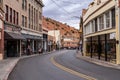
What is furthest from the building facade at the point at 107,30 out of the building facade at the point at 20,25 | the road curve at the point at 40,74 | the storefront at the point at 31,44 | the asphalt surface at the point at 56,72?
the storefront at the point at 31,44

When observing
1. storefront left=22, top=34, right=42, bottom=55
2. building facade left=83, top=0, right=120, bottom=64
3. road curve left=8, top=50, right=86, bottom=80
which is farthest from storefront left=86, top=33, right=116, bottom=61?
storefront left=22, top=34, right=42, bottom=55

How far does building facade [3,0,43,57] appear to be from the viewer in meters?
43.0

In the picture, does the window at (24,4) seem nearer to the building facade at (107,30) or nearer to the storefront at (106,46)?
the building facade at (107,30)

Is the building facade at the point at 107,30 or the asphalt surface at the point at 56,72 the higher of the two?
the building facade at the point at 107,30

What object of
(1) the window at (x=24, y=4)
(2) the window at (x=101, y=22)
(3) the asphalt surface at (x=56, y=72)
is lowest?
(3) the asphalt surface at (x=56, y=72)

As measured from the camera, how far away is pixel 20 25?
168 ft

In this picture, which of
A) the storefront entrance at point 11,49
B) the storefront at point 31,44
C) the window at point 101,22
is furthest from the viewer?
the storefront at point 31,44

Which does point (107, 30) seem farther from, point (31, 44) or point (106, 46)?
point (31, 44)

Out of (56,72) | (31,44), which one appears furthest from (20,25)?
(56,72)

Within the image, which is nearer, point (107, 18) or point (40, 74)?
point (40, 74)

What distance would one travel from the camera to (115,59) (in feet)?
100

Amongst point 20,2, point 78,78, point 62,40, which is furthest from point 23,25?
point 62,40

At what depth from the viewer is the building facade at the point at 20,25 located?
43.0 m

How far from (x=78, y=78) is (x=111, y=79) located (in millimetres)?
1702
